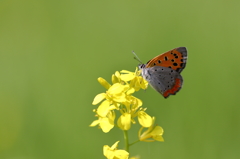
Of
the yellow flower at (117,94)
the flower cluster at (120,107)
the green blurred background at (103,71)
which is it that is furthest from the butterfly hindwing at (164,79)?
the green blurred background at (103,71)

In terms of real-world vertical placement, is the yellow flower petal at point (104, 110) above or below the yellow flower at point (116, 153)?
above

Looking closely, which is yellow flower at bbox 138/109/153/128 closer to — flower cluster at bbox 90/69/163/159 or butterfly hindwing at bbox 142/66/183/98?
flower cluster at bbox 90/69/163/159

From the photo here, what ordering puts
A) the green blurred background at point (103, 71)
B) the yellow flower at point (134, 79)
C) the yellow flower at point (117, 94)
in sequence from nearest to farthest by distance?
the yellow flower at point (117, 94) < the yellow flower at point (134, 79) < the green blurred background at point (103, 71)

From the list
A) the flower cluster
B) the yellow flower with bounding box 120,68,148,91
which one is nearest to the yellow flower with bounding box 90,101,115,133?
the flower cluster

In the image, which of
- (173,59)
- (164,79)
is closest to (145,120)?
(164,79)

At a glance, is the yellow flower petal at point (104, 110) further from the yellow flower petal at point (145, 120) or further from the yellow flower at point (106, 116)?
the yellow flower petal at point (145, 120)

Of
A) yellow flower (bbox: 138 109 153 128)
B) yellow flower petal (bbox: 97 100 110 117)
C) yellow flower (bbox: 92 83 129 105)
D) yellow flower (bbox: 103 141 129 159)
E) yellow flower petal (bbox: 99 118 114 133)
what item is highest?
yellow flower (bbox: 92 83 129 105)

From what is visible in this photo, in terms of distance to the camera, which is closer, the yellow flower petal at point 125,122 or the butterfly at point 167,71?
the yellow flower petal at point 125,122
